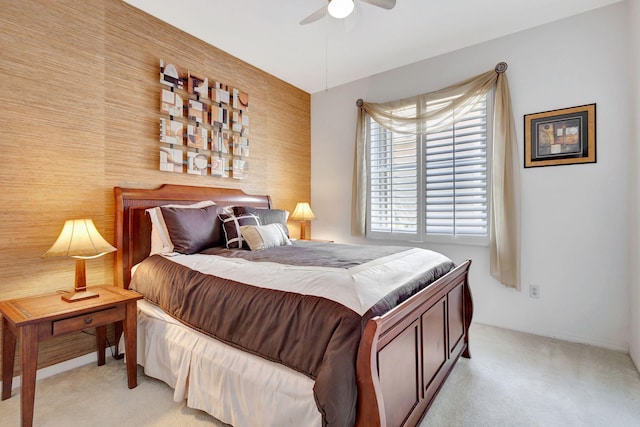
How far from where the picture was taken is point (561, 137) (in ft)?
9.12

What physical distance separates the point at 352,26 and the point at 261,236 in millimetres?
2023

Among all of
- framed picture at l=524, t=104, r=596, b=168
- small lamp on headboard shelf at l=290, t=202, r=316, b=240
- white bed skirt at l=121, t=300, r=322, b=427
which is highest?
framed picture at l=524, t=104, r=596, b=168

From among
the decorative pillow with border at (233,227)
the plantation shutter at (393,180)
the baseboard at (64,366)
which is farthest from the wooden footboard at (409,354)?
the baseboard at (64,366)

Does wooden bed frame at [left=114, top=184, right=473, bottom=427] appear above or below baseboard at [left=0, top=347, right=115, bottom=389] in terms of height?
above

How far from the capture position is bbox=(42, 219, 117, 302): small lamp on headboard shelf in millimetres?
1911

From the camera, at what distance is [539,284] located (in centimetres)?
292

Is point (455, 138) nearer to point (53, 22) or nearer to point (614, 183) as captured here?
point (614, 183)

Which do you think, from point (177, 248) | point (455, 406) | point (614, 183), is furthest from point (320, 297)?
point (614, 183)

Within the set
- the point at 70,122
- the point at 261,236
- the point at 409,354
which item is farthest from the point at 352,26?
the point at 409,354

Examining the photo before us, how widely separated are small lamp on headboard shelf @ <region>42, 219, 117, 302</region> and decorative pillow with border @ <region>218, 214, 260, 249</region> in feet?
2.78

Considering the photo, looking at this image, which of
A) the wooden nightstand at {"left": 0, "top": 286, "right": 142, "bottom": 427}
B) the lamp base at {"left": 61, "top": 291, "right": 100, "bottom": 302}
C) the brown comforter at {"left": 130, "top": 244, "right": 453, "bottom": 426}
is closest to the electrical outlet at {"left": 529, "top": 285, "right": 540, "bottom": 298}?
the brown comforter at {"left": 130, "top": 244, "right": 453, "bottom": 426}

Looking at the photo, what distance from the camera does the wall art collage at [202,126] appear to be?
2.87 meters

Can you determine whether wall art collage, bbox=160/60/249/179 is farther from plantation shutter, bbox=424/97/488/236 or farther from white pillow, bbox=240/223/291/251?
plantation shutter, bbox=424/97/488/236

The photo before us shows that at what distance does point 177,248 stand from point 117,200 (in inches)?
25.7
